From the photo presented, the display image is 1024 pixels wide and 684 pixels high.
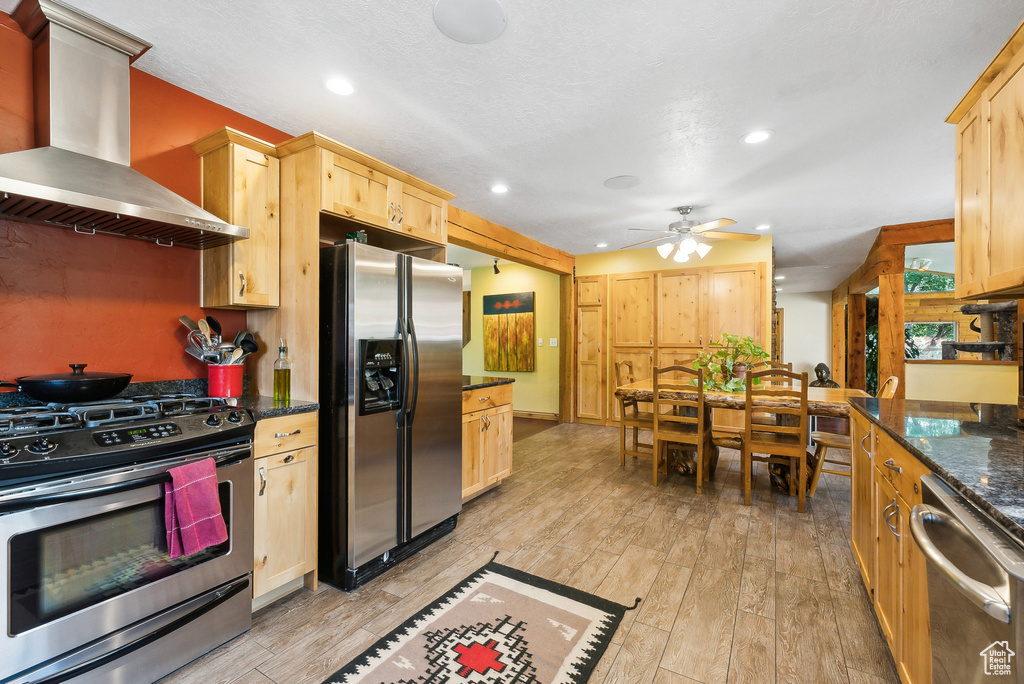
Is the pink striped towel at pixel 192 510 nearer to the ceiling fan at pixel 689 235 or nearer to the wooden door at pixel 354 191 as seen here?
the wooden door at pixel 354 191

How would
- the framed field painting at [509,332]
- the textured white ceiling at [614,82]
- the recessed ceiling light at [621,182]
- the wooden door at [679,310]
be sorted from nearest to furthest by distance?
the textured white ceiling at [614,82], the recessed ceiling light at [621,182], the wooden door at [679,310], the framed field painting at [509,332]

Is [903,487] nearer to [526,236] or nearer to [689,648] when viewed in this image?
[689,648]

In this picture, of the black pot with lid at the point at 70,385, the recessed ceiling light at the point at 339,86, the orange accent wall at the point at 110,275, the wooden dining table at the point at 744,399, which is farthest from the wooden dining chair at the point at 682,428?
the black pot with lid at the point at 70,385

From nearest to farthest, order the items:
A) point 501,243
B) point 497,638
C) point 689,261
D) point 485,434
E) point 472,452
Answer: point 497,638, point 472,452, point 485,434, point 501,243, point 689,261

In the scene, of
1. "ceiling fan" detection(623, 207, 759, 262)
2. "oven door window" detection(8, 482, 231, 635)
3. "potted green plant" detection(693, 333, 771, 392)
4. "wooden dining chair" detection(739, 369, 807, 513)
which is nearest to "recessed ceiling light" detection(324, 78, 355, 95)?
"oven door window" detection(8, 482, 231, 635)

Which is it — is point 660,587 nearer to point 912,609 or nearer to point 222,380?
point 912,609

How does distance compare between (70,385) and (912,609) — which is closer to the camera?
(912,609)

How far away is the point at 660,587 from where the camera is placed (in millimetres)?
2150

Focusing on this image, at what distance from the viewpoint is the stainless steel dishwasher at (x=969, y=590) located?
74cm

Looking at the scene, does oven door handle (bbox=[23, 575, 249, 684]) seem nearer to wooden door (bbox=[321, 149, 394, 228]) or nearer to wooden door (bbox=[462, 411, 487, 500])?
wooden door (bbox=[462, 411, 487, 500])

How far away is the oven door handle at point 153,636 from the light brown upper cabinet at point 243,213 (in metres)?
1.27

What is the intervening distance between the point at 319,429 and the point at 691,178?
3200 millimetres

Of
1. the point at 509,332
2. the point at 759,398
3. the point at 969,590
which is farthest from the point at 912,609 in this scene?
the point at 509,332

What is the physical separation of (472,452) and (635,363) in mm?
3567
